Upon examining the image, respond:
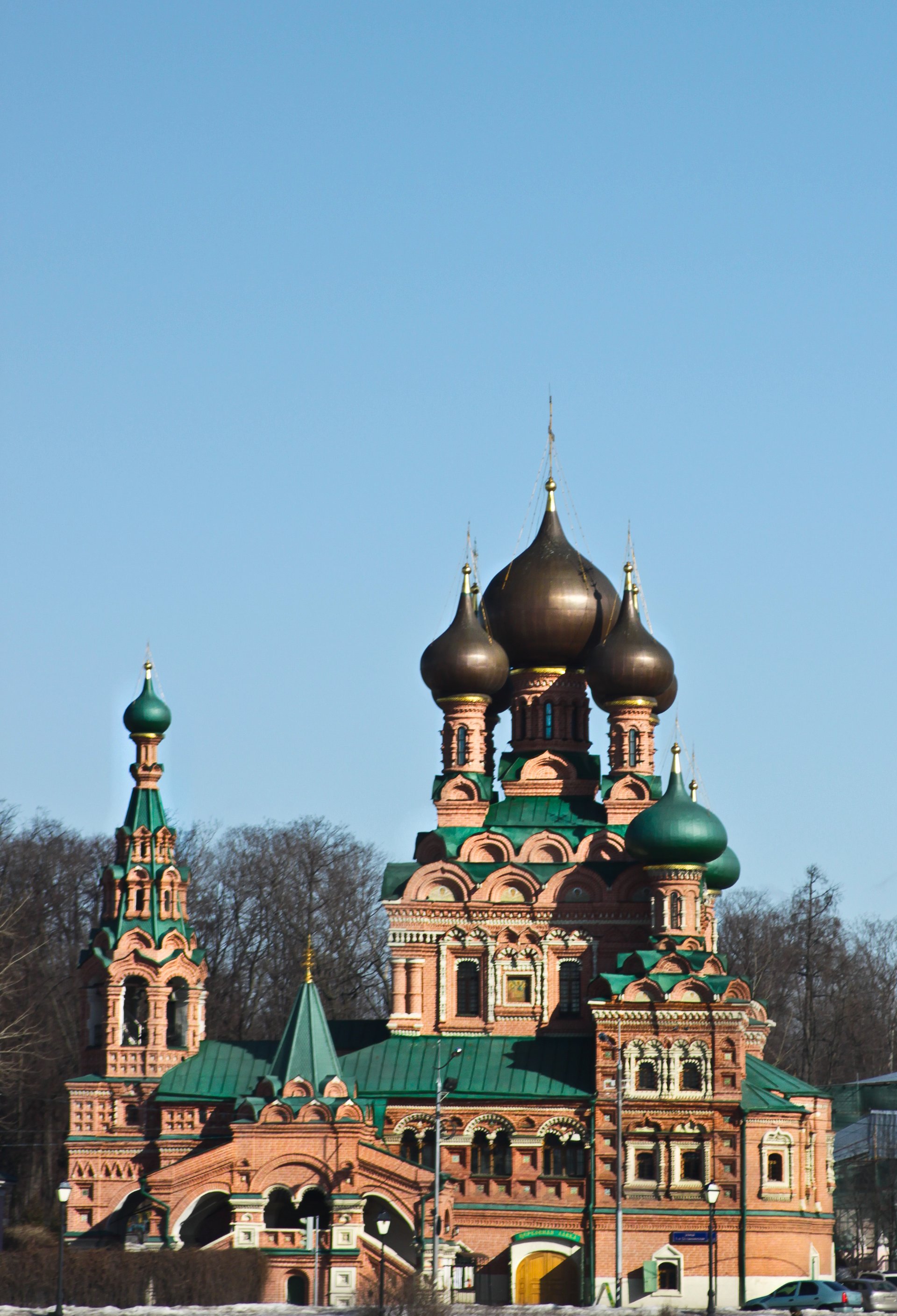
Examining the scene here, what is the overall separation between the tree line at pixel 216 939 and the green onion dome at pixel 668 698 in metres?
13.7

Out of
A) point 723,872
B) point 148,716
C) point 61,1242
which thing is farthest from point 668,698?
point 61,1242

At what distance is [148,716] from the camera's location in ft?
134

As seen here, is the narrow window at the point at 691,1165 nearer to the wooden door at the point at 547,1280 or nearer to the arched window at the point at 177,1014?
the wooden door at the point at 547,1280

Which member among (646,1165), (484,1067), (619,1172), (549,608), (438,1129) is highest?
(549,608)

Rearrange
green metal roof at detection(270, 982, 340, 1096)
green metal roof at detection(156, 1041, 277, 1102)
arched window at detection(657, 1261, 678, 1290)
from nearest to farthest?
arched window at detection(657, 1261, 678, 1290)
green metal roof at detection(270, 982, 340, 1096)
green metal roof at detection(156, 1041, 277, 1102)

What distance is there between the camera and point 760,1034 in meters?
41.9

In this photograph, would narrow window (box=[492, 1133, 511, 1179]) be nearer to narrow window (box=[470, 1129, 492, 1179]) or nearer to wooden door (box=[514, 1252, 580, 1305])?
narrow window (box=[470, 1129, 492, 1179])

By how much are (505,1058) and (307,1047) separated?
364cm

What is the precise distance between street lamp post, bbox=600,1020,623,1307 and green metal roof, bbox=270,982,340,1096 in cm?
452

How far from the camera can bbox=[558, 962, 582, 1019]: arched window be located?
130 ft

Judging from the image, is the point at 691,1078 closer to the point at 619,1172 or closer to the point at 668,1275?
the point at 619,1172

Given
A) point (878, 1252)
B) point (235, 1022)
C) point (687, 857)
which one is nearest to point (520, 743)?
point (687, 857)

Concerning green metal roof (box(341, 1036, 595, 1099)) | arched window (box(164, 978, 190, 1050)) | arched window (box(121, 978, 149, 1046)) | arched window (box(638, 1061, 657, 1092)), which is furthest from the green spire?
arched window (box(638, 1061, 657, 1092))

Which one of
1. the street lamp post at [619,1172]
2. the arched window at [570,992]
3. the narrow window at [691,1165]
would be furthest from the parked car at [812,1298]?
the arched window at [570,992]
